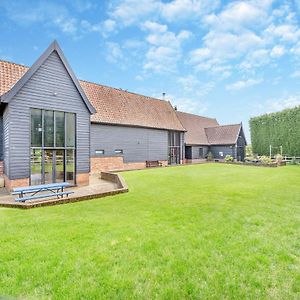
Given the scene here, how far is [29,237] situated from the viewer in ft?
17.5

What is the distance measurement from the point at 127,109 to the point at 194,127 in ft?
51.0

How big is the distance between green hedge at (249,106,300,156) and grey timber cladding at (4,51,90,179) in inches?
1185

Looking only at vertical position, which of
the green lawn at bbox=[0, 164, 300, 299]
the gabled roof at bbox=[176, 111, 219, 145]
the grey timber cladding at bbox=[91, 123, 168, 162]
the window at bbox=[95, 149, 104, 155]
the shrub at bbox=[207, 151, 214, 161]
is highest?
the gabled roof at bbox=[176, 111, 219, 145]

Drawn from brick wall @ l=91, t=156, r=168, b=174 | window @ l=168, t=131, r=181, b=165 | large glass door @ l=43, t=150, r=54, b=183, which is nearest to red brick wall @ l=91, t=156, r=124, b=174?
brick wall @ l=91, t=156, r=168, b=174

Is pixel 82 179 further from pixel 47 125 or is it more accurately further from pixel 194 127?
pixel 194 127

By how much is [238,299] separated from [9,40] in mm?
22812

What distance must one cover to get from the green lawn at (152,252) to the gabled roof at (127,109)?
15.9 m

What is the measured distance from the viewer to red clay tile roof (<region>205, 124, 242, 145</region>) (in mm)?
35556

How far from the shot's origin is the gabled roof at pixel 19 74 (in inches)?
454

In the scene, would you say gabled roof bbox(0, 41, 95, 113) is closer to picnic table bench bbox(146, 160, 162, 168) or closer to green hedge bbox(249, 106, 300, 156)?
picnic table bench bbox(146, 160, 162, 168)

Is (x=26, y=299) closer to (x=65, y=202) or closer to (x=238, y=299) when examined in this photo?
(x=238, y=299)

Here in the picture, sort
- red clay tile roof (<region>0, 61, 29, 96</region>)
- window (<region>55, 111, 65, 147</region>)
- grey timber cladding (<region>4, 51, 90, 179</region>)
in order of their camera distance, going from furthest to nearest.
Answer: red clay tile roof (<region>0, 61, 29, 96</region>)
window (<region>55, 111, 65, 147</region>)
grey timber cladding (<region>4, 51, 90, 179</region>)

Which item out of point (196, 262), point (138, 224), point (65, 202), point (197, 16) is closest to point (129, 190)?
point (65, 202)

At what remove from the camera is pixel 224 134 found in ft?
Answer: 121
